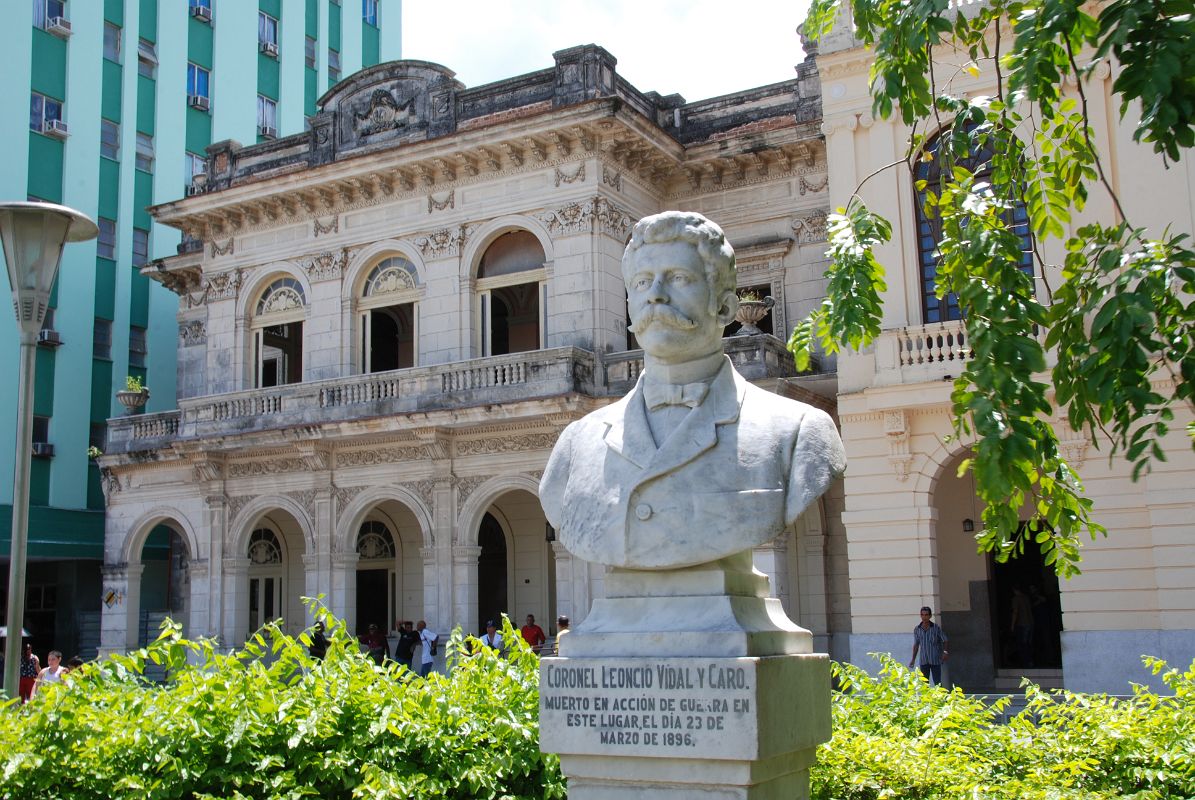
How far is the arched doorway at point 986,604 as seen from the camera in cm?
2044

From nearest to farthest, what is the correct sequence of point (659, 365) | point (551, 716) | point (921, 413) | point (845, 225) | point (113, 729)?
point (551, 716) < point (659, 365) < point (845, 225) < point (113, 729) < point (921, 413)

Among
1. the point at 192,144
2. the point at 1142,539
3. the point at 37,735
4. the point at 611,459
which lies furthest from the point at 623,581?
the point at 192,144

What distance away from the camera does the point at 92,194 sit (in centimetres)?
3170

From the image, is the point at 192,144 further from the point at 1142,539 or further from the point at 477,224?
the point at 1142,539

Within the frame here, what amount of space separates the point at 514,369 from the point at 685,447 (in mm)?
17179

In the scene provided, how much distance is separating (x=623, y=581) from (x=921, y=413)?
1392cm

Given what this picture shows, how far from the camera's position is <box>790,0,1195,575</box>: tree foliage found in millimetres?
4723

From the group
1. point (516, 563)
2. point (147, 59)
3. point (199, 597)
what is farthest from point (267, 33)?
point (516, 563)

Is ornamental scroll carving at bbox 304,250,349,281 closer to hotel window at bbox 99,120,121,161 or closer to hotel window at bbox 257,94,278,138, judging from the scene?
hotel window at bbox 99,120,121,161

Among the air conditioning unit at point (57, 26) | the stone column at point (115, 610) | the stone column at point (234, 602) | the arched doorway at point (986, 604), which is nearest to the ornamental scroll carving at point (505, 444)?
the stone column at point (234, 602)

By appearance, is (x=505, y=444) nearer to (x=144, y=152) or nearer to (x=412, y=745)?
(x=412, y=745)

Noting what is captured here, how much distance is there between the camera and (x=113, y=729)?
713cm

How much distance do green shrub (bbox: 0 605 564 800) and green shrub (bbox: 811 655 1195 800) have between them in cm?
166

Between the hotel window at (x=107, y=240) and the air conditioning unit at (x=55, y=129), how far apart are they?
220cm
